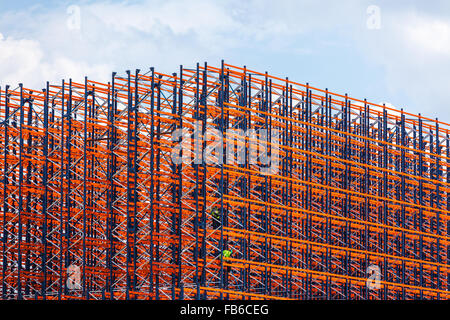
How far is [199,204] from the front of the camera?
40469mm

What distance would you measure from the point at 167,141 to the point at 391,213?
693 inches

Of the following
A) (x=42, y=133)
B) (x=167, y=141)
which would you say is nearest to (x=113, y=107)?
(x=167, y=141)

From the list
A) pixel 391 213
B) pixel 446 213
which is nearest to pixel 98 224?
pixel 391 213

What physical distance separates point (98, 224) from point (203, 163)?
9178 millimetres

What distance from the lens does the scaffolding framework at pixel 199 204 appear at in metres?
38.2

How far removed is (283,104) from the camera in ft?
141

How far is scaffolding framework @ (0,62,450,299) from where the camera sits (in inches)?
1502
